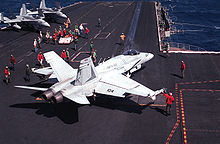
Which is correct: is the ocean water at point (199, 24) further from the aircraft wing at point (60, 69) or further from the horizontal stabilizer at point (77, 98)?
the horizontal stabilizer at point (77, 98)

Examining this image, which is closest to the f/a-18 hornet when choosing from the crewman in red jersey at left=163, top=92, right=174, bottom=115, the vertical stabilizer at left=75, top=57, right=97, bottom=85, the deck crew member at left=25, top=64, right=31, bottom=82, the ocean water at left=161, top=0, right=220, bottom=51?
the vertical stabilizer at left=75, top=57, right=97, bottom=85

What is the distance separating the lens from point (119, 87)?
68.8 ft

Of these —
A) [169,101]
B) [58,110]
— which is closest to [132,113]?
[169,101]

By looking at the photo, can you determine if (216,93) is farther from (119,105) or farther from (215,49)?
(215,49)

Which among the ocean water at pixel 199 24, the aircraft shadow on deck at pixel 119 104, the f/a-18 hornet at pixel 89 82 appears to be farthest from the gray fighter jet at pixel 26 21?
the ocean water at pixel 199 24

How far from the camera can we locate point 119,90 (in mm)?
20609

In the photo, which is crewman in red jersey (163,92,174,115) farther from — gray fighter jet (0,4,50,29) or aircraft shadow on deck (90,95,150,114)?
gray fighter jet (0,4,50,29)

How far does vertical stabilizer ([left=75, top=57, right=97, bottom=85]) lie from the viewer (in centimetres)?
1956

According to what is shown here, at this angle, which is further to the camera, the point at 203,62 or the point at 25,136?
the point at 203,62

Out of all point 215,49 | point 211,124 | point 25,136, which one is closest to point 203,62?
point 211,124

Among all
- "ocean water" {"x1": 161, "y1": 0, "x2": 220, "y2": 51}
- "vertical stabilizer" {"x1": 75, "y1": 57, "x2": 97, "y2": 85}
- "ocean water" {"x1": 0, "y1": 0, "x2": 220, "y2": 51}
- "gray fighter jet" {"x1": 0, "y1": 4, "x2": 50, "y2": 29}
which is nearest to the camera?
"vertical stabilizer" {"x1": 75, "y1": 57, "x2": 97, "y2": 85}

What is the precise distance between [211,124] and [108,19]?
45370 mm

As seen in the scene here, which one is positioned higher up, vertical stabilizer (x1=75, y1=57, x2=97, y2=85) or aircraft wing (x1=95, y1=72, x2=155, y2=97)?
vertical stabilizer (x1=75, y1=57, x2=97, y2=85)

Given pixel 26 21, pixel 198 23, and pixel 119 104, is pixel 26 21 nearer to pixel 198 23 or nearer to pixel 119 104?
pixel 119 104
